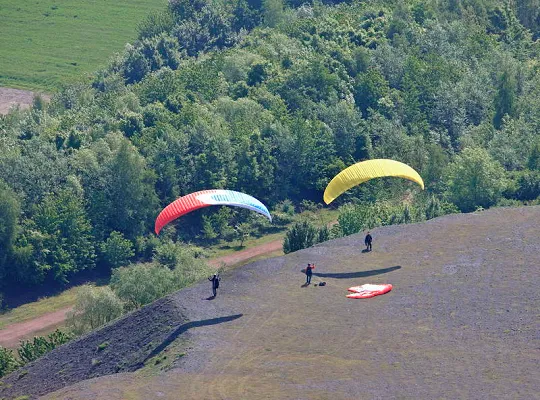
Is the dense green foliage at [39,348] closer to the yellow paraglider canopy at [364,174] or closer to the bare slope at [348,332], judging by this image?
the bare slope at [348,332]

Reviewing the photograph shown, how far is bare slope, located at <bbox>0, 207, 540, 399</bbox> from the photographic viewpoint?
180 feet

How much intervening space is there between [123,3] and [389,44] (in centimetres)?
5049

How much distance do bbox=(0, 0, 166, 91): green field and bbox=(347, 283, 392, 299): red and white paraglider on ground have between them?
8414cm

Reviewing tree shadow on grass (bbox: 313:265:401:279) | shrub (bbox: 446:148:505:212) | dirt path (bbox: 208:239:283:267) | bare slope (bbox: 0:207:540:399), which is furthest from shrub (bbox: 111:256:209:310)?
shrub (bbox: 446:148:505:212)

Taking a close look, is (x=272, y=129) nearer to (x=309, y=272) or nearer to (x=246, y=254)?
(x=246, y=254)

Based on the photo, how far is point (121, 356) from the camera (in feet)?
205

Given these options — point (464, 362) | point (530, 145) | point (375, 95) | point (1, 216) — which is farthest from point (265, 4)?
point (464, 362)

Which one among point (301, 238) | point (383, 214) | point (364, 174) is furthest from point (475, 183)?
point (364, 174)

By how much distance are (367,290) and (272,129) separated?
4059 centimetres

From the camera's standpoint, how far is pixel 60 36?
158875mm

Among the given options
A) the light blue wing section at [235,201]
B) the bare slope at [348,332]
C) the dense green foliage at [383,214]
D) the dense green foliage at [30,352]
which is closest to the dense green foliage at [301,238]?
the dense green foliage at [383,214]

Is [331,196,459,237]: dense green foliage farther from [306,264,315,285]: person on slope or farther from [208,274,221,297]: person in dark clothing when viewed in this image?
[208,274,221,297]: person in dark clothing

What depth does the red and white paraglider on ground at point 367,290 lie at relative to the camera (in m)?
65.6

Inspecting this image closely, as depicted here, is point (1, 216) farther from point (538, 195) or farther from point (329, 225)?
point (538, 195)
